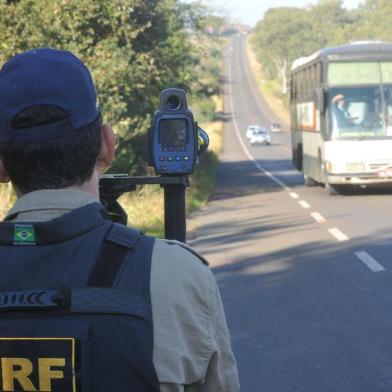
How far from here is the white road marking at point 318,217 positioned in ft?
49.4

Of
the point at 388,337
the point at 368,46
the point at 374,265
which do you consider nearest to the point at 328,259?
the point at 374,265

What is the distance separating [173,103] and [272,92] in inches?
4743

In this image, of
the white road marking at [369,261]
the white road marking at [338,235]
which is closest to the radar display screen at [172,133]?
the white road marking at [369,261]

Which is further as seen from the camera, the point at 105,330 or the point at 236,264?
the point at 236,264

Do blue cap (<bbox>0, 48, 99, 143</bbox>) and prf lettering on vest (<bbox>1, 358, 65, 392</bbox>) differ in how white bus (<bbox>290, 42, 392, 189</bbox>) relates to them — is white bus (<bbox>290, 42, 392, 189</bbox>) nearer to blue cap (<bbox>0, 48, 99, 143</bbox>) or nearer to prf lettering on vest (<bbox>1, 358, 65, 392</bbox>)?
blue cap (<bbox>0, 48, 99, 143</bbox>)

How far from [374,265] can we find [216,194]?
42.7ft

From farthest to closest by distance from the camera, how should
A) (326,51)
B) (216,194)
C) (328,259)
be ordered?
(216,194)
(326,51)
(328,259)

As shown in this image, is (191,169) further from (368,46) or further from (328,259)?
(368,46)

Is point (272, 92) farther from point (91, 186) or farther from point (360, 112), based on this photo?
point (91, 186)

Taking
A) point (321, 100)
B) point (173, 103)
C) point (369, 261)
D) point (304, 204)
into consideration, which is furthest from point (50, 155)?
point (321, 100)

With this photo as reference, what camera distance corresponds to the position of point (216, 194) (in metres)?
22.9

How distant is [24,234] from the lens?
1.79m

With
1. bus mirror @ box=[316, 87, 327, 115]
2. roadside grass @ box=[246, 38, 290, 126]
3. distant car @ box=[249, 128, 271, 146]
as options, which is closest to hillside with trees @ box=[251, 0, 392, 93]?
roadside grass @ box=[246, 38, 290, 126]

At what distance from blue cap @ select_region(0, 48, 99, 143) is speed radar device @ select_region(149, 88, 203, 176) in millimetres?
1003
